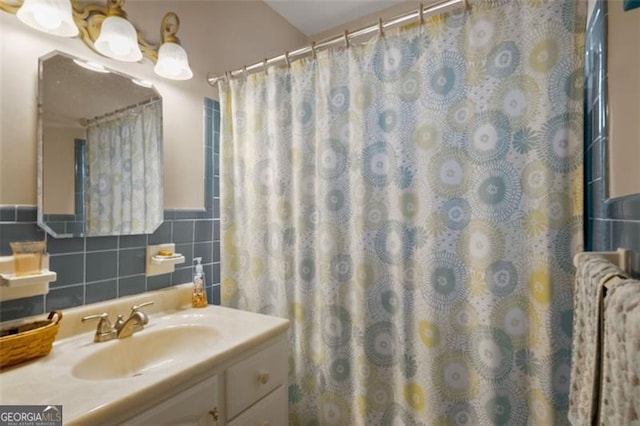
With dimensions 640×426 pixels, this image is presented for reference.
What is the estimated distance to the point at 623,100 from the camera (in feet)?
2.25

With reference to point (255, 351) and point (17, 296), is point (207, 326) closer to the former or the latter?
point (255, 351)

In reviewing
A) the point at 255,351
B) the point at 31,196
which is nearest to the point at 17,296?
the point at 31,196

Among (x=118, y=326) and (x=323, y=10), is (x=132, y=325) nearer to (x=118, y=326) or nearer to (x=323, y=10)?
(x=118, y=326)

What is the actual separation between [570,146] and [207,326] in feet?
4.51

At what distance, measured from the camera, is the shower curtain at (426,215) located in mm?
960

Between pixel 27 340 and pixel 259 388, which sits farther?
pixel 259 388

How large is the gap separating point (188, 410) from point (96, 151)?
949mm

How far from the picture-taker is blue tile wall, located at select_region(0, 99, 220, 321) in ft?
3.18

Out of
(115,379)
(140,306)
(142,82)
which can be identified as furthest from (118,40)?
(115,379)

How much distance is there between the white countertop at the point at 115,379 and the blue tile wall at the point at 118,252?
6cm

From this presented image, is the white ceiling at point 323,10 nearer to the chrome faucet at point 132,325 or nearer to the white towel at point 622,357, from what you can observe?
the chrome faucet at point 132,325

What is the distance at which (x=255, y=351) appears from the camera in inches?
41.7

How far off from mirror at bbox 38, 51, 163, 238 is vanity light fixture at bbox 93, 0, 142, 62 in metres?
0.08

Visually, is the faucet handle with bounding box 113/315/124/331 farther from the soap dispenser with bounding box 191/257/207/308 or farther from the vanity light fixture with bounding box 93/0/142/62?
the vanity light fixture with bounding box 93/0/142/62
